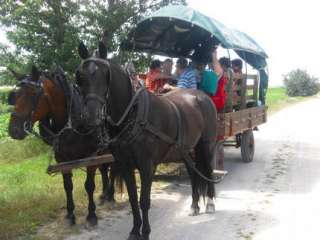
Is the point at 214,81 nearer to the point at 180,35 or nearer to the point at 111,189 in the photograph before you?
the point at 180,35

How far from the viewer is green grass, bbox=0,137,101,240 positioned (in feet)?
17.7

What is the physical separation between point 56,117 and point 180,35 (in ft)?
14.3

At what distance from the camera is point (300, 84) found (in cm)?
5872

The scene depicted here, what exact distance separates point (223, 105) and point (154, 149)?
3208 mm

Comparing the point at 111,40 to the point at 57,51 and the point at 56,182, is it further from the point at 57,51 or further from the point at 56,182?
the point at 56,182

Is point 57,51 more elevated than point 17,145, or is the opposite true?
point 57,51

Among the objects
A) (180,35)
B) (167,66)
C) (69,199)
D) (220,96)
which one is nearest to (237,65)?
(180,35)

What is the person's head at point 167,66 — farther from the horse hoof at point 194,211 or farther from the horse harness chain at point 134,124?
the horse harness chain at point 134,124

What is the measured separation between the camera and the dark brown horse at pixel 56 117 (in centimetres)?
477

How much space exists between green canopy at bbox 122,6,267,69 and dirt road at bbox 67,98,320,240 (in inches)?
98.7

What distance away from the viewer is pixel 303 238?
5.01 metres

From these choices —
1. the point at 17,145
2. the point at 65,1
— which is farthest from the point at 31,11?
the point at 17,145

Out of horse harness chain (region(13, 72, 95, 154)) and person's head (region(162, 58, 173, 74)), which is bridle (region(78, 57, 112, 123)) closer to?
horse harness chain (region(13, 72, 95, 154))

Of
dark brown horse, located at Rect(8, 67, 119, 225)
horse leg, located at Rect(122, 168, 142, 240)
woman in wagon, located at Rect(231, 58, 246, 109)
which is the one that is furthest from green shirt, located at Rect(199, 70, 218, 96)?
horse leg, located at Rect(122, 168, 142, 240)
